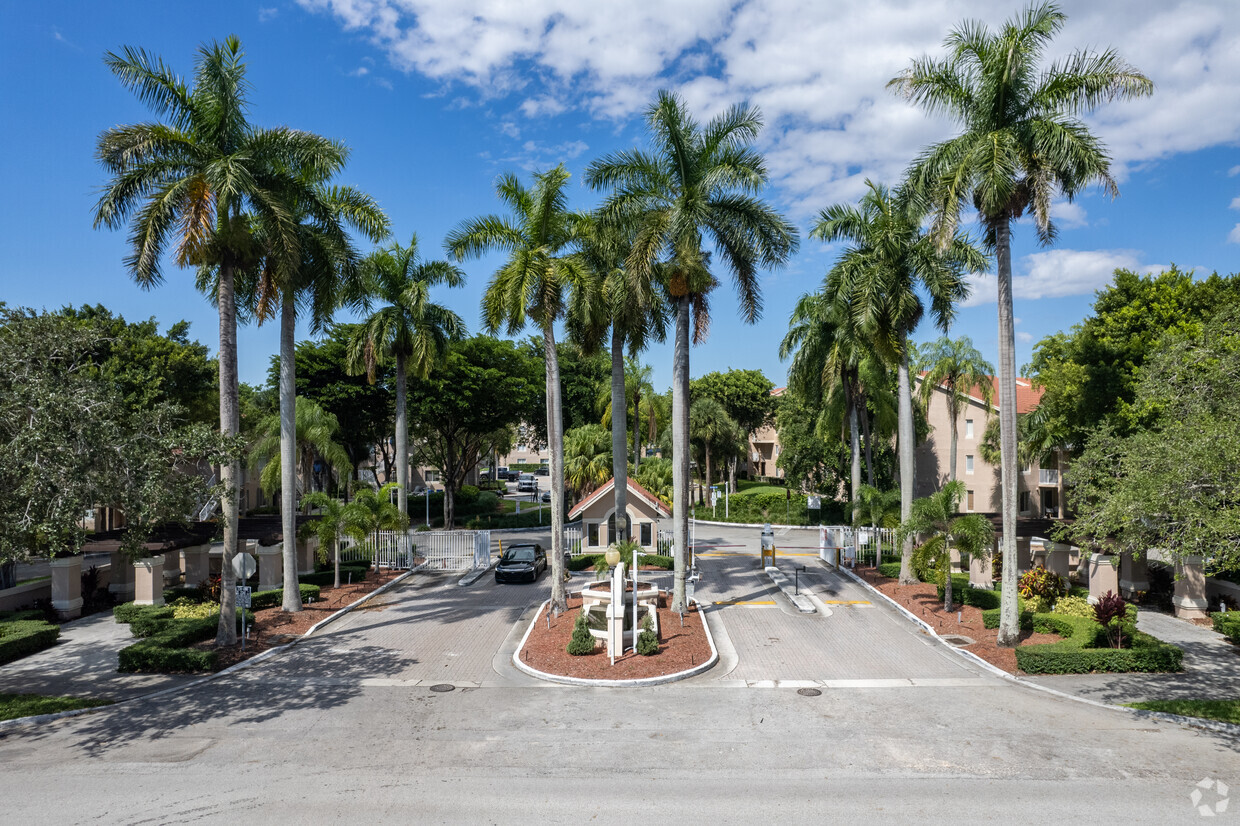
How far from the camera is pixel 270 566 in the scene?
2395 cm

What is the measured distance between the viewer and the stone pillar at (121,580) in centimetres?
2294

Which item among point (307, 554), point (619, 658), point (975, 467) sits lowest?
point (619, 658)

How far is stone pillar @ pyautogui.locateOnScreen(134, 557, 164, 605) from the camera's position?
2177 cm

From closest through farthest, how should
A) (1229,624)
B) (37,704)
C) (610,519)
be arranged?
(37,704) → (1229,624) → (610,519)

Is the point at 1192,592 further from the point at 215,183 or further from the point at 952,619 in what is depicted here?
the point at 215,183

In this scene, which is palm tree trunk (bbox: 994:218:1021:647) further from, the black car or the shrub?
the black car

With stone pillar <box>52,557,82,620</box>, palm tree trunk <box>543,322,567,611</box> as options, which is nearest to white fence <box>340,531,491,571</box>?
palm tree trunk <box>543,322,567,611</box>

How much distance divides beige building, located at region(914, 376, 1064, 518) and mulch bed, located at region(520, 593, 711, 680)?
1334 inches

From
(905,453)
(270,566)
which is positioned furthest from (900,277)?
(270,566)

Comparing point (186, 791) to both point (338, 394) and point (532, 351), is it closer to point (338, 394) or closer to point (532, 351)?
point (338, 394)

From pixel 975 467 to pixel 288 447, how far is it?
4372 centimetres

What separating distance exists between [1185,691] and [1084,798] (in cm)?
664

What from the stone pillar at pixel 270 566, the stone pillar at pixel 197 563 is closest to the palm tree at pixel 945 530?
Result: the stone pillar at pixel 270 566

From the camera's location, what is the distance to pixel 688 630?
19.3 metres
